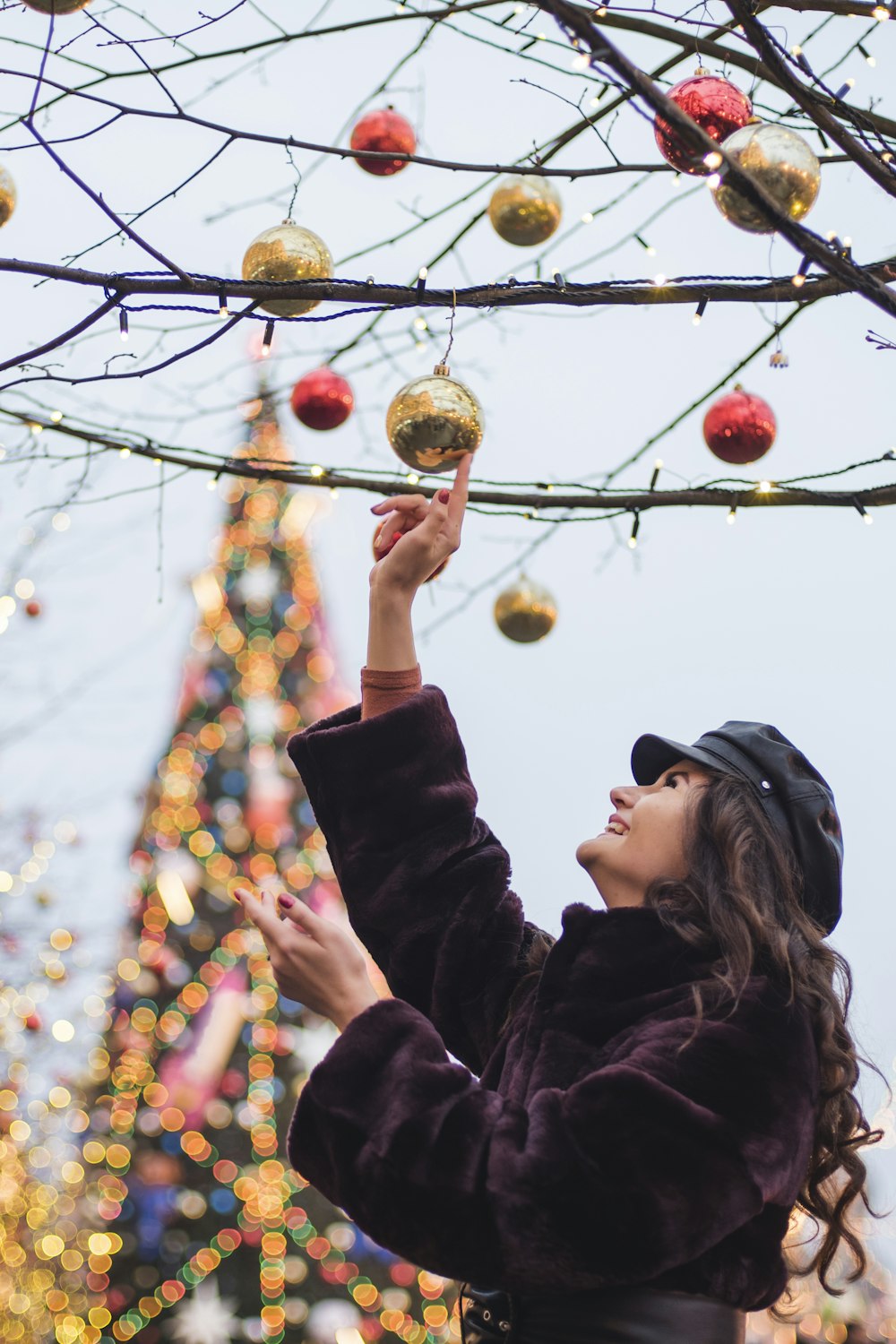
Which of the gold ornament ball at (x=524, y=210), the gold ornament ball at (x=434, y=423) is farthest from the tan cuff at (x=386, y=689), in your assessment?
the gold ornament ball at (x=524, y=210)

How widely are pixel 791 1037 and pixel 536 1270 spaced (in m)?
0.44

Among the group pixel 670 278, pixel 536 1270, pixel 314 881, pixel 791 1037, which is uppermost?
pixel 670 278

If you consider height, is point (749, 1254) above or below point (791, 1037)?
below

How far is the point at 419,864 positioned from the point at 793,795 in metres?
0.60

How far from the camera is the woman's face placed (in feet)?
6.75

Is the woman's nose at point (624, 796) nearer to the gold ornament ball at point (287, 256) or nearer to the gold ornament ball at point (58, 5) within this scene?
the gold ornament ball at point (287, 256)

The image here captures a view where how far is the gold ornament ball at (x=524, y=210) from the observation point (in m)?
2.77

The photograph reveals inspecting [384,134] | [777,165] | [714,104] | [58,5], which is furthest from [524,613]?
[58,5]

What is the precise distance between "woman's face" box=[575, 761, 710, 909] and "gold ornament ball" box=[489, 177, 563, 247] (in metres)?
1.29

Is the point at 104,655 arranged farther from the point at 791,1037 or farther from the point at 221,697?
the point at 791,1037

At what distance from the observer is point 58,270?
1.96 metres

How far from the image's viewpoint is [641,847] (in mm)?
2078

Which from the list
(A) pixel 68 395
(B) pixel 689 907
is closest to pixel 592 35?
(B) pixel 689 907

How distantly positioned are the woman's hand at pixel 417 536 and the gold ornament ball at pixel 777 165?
1.99 ft
